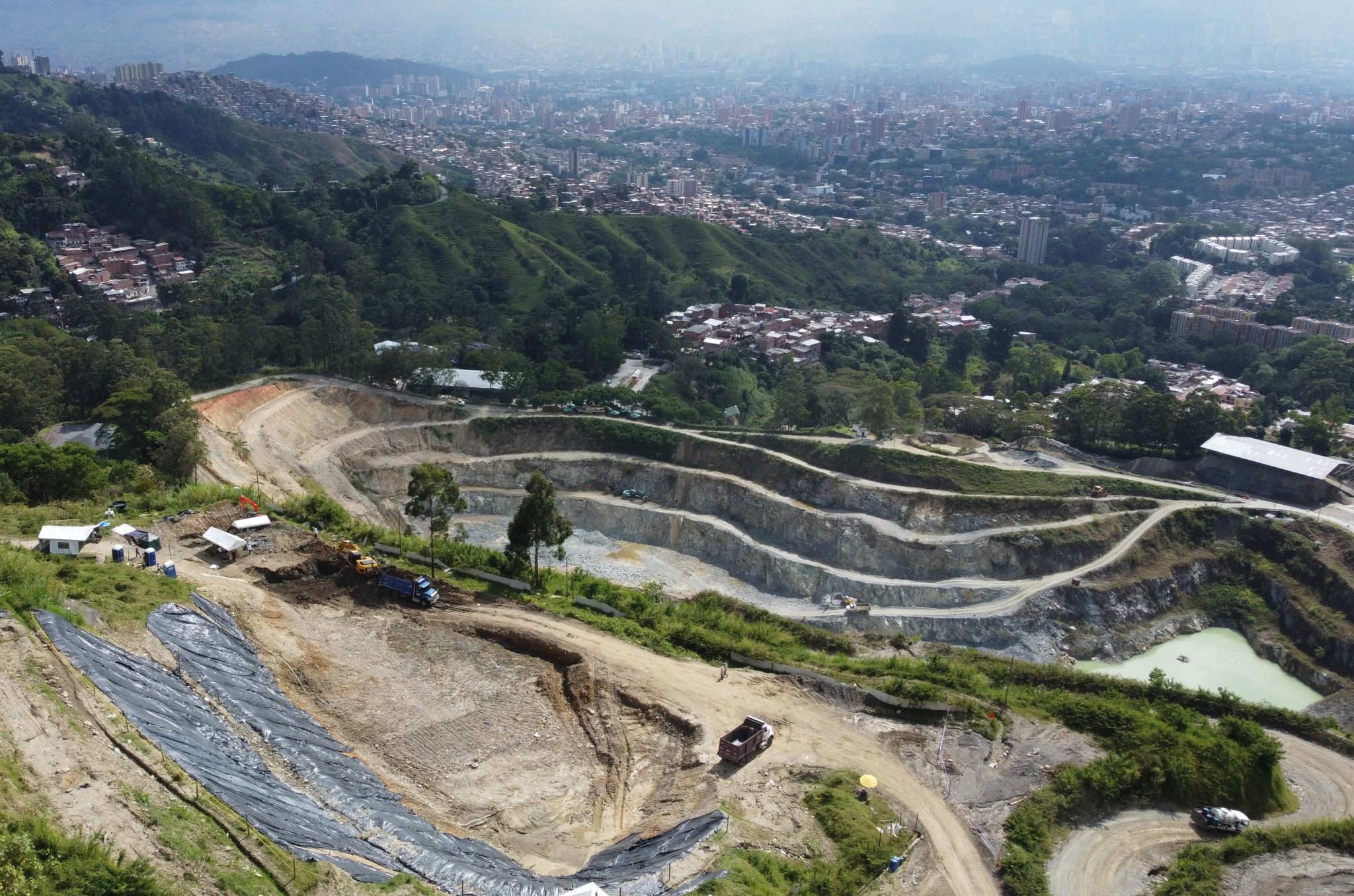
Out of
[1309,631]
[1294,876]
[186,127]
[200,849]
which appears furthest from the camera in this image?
[186,127]

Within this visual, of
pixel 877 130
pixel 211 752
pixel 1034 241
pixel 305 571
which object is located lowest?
pixel 305 571

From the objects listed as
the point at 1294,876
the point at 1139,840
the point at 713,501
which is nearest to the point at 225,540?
the point at 713,501

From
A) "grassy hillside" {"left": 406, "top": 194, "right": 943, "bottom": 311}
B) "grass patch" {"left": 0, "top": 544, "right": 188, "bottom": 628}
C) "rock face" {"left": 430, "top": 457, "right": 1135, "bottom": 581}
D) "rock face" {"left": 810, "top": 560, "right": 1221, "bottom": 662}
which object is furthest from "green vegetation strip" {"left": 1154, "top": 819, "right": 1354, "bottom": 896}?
"grassy hillside" {"left": 406, "top": 194, "right": 943, "bottom": 311}

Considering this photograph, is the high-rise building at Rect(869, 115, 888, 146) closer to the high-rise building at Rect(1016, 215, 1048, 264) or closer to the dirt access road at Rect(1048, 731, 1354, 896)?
the high-rise building at Rect(1016, 215, 1048, 264)

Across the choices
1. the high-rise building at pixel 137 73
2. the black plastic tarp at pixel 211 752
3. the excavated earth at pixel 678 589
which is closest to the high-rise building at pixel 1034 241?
the excavated earth at pixel 678 589

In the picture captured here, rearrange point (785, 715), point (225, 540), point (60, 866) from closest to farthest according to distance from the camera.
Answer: point (60, 866) → point (785, 715) → point (225, 540)

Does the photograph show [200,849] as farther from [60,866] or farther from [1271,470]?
[1271,470]
